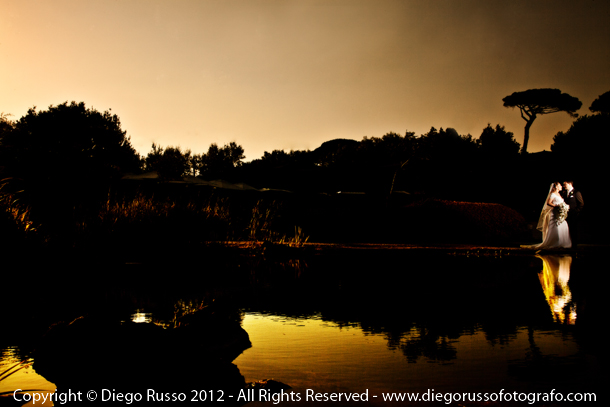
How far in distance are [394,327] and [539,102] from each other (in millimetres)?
47641

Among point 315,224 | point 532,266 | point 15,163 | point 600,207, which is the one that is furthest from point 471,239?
point 15,163

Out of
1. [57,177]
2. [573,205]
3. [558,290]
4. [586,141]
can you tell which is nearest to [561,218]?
[573,205]

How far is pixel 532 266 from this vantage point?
11664mm

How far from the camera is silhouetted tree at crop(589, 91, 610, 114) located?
1662 inches

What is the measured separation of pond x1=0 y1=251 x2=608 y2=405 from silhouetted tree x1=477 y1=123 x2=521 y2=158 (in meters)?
33.6

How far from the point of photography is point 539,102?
47188mm

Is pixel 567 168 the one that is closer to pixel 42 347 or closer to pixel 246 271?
pixel 246 271

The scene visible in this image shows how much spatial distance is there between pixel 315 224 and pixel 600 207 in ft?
59.8

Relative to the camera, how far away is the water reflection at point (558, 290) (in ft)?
19.2

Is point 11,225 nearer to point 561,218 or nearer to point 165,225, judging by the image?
point 165,225

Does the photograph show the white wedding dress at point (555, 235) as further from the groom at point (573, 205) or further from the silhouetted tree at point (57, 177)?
the silhouetted tree at point (57, 177)

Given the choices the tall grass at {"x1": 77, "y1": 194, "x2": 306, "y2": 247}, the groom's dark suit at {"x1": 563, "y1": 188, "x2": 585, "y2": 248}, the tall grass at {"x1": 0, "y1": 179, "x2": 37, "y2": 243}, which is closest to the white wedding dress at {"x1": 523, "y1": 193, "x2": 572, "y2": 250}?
the groom's dark suit at {"x1": 563, "y1": 188, "x2": 585, "y2": 248}

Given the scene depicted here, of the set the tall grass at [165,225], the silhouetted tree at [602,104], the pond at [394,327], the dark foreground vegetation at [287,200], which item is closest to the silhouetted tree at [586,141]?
the dark foreground vegetation at [287,200]

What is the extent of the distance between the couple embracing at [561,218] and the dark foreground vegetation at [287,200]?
118 cm
